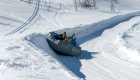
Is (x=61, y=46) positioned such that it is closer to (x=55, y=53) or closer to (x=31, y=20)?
(x=55, y=53)

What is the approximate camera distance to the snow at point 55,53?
37.6ft

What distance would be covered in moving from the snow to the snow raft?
0.29m

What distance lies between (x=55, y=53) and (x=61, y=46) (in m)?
0.74

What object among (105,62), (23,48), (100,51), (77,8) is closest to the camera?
(23,48)

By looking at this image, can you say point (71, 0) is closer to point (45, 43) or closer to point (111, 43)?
point (111, 43)

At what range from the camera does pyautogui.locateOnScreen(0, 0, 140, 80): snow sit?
11.4m

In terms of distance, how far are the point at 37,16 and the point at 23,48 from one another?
16.6m

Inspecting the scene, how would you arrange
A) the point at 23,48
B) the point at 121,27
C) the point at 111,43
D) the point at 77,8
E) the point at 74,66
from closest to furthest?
the point at 23,48
the point at 74,66
the point at 111,43
the point at 121,27
the point at 77,8

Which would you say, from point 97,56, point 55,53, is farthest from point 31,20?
point 55,53

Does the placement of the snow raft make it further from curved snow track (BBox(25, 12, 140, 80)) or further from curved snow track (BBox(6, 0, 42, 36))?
curved snow track (BBox(6, 0, 42, 36))

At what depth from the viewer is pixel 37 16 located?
29.9 metres

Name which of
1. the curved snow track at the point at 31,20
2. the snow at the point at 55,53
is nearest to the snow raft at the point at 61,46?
the snow at the point at 55,53

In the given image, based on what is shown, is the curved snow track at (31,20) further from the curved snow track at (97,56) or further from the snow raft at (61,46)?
the snow raft at (61,46)

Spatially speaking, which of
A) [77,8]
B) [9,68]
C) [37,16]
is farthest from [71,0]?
[9,68]
